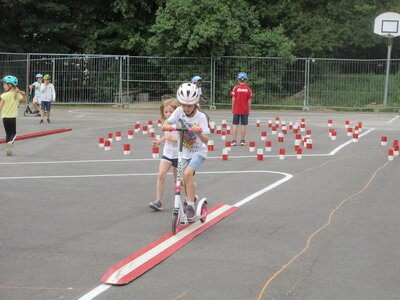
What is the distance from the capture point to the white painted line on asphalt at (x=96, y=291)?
5328 mm

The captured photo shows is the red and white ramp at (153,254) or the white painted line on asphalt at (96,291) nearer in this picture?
the white painted line on asphalt at (96,291)

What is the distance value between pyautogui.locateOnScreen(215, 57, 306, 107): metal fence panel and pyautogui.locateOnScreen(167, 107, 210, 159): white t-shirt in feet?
73.5

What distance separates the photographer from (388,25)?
3291 centimetres

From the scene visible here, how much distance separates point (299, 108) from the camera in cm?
3064

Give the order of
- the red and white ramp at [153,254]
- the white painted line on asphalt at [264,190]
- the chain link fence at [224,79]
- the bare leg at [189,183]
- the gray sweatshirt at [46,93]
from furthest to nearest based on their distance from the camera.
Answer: the chain link fence at [224,79], the gray sweatshirt at [46,93], the white painted line on asphalt at [264,190], the bare leg at [189,183], the red and white ramp at [153,254]

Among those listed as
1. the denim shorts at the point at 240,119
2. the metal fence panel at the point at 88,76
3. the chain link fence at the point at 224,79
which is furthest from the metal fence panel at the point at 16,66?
the denim shorts at the point at 240,119

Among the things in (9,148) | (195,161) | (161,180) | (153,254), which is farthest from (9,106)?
(153,254)

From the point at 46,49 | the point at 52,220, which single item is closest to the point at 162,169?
the point at 52,220

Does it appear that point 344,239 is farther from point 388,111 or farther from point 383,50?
point 383,50

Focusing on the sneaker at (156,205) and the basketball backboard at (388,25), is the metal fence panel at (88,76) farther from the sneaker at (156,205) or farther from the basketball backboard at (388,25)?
the sneaker at (156,205)

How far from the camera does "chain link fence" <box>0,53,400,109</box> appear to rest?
1193 inches

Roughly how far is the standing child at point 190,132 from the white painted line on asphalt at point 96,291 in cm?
243

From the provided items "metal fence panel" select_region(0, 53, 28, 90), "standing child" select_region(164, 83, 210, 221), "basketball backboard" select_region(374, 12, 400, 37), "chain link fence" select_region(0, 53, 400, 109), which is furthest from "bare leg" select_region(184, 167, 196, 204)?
"basketball backboard" select_region(374, 12, 400, 37)

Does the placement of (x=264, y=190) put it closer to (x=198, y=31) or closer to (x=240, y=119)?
(x=240, y=119)
